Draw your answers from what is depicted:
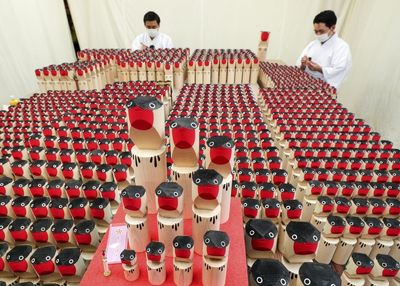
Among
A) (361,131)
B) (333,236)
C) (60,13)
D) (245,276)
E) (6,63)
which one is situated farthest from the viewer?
(60,13)

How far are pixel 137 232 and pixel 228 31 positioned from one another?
5.08 meters

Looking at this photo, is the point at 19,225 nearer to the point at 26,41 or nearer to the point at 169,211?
the point at 169,211

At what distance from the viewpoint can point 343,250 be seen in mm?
1177

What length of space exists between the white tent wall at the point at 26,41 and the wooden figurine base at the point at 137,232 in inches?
152

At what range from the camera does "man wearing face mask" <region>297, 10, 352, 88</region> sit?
3207 mm

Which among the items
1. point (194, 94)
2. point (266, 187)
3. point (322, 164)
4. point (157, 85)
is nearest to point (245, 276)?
point (266, 187)

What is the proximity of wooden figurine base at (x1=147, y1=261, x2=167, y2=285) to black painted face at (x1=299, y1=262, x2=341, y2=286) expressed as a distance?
38 cm

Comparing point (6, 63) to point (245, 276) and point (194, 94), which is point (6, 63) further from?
point (245, 276)

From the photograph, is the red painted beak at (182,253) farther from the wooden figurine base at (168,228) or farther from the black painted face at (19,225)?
the black painted face at (19,225)

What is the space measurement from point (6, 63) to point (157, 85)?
101 inches

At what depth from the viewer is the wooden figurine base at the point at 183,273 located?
0.74 metres

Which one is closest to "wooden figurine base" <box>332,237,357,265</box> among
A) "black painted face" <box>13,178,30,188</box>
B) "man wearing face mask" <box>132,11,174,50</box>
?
"black painted face" <box>13,178,30,188</box>

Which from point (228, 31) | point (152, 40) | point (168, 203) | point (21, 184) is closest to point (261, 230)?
point (168, 203)

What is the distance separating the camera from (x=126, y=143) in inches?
63.9
